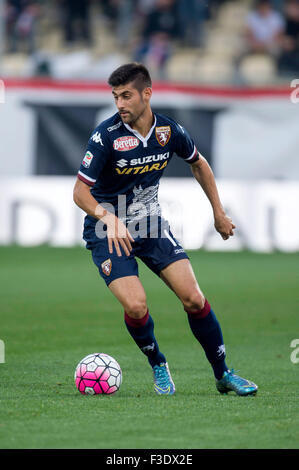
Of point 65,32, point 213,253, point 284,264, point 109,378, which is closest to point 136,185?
point 109,378

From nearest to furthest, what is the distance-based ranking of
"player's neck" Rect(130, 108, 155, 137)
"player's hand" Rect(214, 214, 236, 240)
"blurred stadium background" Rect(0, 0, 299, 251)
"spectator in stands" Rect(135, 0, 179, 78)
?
"player's neck" Rect(130, 108, 155, 137)
"player's hand" Rect(214, 214, 236, 240)
"blurred stadium background" Rect(0, 0, 299, 251)
"spectator in stands" Rect(135, 0, 179, 78)

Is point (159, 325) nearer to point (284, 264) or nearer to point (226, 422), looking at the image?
point (226, 422)

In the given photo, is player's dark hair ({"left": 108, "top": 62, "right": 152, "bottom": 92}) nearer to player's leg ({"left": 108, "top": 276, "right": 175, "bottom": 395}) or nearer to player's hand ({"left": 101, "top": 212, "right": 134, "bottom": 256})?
player's hand ({"left": 101, "top": 212, "right": 134, "bottom": 256})

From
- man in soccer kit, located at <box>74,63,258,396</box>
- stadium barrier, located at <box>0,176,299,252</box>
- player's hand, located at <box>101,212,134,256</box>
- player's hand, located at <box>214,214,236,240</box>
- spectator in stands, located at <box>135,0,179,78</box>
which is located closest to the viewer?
player's hand, located at <box>101,212,134,256</box>

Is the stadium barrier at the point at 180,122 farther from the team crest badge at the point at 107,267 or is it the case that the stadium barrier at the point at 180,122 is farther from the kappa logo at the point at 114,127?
the team crest badge at the point at 107,267

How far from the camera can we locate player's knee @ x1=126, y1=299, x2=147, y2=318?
6.25 metres

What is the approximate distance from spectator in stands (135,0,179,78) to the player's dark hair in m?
13.0

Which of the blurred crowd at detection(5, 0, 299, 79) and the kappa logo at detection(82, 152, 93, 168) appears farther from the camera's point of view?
the blurred crowd at detection(5, 0, 299, 79)

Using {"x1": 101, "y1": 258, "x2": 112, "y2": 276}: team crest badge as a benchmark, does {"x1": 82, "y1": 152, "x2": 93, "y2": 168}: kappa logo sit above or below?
above

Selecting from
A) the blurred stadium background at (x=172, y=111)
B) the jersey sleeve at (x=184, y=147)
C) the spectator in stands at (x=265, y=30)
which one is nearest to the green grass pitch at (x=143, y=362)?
the blurred stadium background at (x=172, y=111)

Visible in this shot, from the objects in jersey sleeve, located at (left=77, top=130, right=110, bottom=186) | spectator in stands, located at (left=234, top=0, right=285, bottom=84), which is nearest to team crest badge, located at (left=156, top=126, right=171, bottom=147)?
jersey sleeve, located at (left=77, top=130, right=110, bottom=186)

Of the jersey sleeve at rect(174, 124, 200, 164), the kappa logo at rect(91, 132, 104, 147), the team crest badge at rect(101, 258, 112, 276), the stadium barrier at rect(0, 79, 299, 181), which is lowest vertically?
the stadium barrier at rect(0, 79, 299, 181)

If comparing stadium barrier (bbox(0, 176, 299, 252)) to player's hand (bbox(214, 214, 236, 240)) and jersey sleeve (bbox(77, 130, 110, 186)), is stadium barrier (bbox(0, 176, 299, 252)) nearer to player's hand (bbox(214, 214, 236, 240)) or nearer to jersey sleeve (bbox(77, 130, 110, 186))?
player's hand (bbox(214, 214, 236, 240))

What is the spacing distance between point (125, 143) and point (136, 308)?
115 cm
